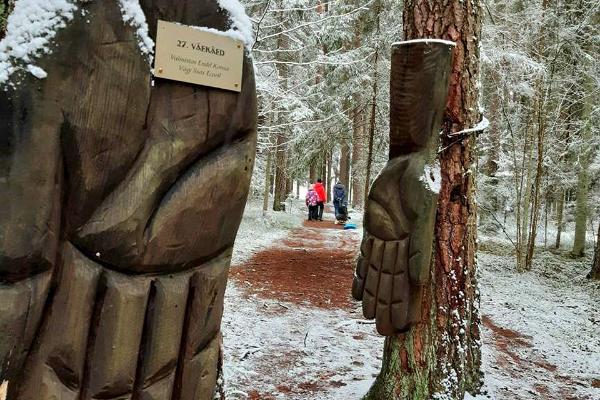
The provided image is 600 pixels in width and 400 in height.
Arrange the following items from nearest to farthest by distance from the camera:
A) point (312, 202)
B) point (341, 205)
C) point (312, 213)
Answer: point (341, 205) < point (312, 202) < point (312, 213)

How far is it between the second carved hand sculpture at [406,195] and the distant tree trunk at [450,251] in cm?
59

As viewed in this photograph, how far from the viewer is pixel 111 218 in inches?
53.3

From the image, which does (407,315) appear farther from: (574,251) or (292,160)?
(292,160)

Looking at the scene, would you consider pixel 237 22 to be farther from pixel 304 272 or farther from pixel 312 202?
pixel 312 202

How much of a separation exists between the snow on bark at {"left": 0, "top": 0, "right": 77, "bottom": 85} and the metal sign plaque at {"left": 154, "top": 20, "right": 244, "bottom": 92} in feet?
0.85

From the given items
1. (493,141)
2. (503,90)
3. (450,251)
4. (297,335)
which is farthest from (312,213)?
(450,251)

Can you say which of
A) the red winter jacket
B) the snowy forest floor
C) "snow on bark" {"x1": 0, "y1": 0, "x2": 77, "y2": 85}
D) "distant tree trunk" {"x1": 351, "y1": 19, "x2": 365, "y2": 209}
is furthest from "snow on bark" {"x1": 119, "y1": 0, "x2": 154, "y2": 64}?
the red winter jacket

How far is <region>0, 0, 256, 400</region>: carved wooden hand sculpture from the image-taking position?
124 centimetres

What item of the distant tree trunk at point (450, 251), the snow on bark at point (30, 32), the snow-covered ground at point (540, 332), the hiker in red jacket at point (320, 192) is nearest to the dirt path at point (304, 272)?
the snow-covered ground at point (540, 332)

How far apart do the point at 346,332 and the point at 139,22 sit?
5.16m

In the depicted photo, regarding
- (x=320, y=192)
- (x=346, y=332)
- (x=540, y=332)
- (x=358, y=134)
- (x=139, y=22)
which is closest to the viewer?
(x=139, y=22)

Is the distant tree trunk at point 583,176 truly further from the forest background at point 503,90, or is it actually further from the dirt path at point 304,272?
the dirt path at point 304,272

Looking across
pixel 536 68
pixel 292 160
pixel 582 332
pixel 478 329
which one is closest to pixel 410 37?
pixel 478 329

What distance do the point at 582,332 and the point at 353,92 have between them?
8631 mm
